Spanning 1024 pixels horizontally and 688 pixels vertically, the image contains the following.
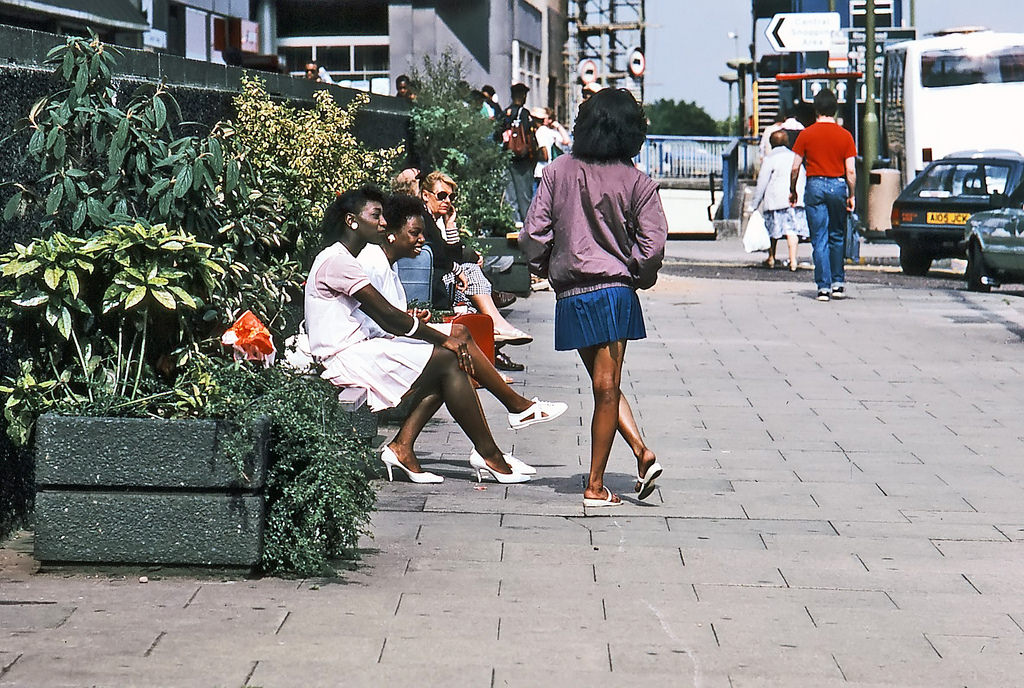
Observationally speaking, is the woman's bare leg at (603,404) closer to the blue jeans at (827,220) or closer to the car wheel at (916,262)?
the blue jeans at (827,220)

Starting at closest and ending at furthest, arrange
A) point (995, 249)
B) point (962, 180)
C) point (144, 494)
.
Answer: point (144, 494) < point (995, 249) < point (962, 180)

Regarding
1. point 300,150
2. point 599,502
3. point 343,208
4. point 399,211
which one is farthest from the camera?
point 300,150

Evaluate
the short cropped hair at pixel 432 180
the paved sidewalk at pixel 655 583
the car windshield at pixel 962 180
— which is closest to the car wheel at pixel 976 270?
the car windshield at pixel 962 180

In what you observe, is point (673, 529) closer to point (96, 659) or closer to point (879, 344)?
point (96, 659)

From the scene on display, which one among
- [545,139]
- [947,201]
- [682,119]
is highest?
[682,119]

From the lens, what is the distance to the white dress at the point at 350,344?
7.28m

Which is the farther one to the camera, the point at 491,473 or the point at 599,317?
the point at 491,473

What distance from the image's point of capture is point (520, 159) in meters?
19.0

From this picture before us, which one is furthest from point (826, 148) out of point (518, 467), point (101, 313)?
point (101, 313)

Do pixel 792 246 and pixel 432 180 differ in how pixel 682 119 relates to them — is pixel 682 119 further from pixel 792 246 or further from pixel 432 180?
pixel 432 180

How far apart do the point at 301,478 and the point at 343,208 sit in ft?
7.19

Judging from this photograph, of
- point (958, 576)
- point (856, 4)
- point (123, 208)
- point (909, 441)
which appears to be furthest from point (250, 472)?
point (856, 4)

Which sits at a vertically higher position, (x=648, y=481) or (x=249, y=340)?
(x=249, y=340)

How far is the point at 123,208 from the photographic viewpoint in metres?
6.09
